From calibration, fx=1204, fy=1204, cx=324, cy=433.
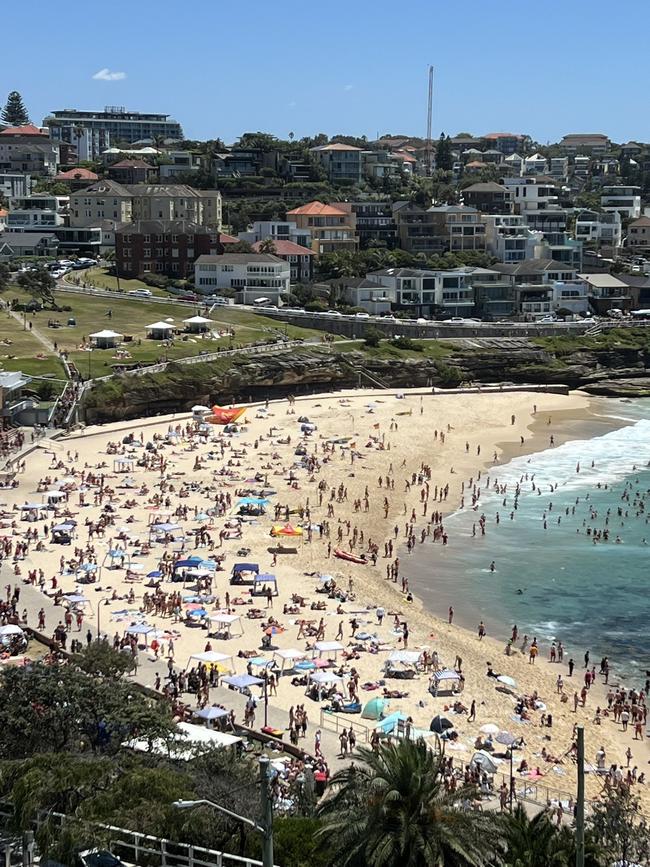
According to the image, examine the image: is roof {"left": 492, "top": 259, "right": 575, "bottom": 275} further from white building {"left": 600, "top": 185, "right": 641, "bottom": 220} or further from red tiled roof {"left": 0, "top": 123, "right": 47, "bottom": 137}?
red tiled roof {"left": 0, "top": 123, "right": 47, "bottom": 137}

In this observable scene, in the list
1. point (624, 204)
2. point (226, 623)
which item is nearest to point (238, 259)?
point (624, 204)

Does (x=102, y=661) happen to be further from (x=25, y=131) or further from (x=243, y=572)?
(x=25, y=131)

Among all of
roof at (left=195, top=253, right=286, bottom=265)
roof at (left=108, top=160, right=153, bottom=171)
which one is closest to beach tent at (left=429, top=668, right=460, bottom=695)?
roof at (left=195, top=253, right=286, bottom=265)

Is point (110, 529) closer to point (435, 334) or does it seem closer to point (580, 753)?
point (580, 753)

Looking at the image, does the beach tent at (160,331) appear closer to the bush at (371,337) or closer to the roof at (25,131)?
the bush at (371,337)

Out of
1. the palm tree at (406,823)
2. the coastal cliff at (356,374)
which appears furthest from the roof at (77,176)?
the palm tree at (406,823)

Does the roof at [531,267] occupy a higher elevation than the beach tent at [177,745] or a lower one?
higher
